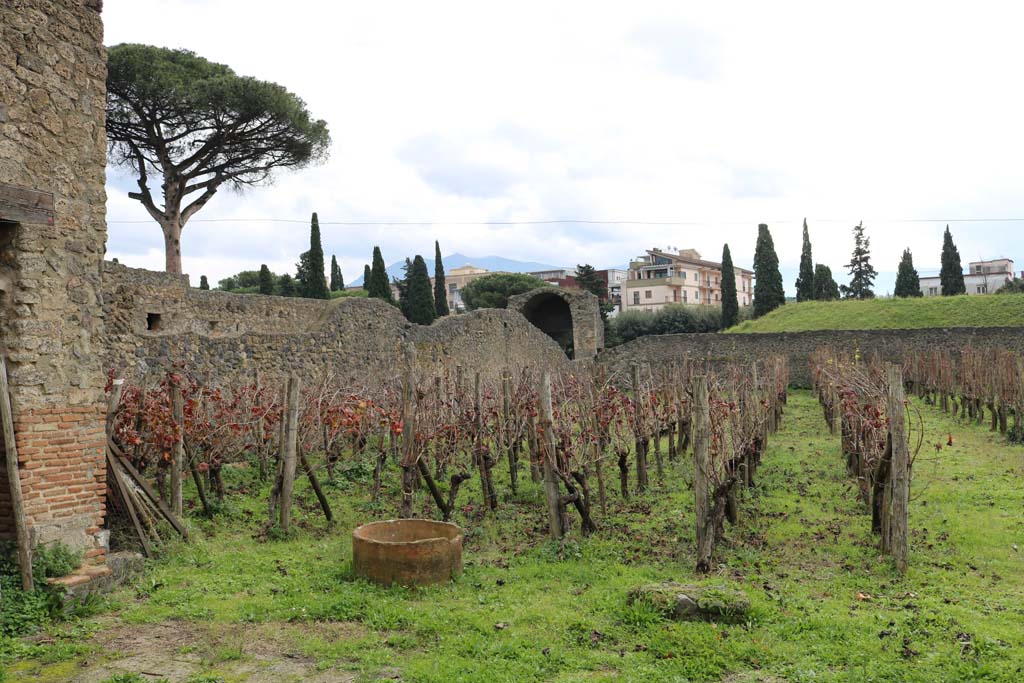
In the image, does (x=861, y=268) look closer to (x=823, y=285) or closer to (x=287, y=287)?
(x=823, y=285)

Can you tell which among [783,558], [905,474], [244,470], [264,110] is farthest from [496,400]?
[264,110]

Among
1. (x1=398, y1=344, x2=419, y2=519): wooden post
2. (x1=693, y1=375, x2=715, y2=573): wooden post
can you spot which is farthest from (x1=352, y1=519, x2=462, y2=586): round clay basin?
(x1=693, y1=375, x2=715, y2=573): wooden post

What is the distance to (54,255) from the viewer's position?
6.47 meters

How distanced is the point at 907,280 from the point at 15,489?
170 feet

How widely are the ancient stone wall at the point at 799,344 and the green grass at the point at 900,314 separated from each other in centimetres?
270

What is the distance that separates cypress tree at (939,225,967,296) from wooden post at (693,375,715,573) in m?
42.5

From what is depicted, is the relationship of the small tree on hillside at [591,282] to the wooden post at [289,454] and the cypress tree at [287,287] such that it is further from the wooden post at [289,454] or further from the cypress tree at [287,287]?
the wooden post at [289,454]

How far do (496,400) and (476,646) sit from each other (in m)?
6.93

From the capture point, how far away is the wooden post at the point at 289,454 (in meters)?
8.30

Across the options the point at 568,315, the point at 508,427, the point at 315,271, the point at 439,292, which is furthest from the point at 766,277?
the point at 508,427

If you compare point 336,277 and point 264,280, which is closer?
point 264,280

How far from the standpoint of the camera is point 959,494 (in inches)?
391

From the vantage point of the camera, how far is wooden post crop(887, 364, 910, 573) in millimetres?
6832

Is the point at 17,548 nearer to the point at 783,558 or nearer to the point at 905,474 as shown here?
the point at 783,558
